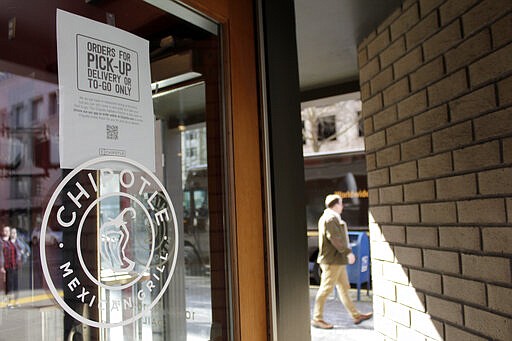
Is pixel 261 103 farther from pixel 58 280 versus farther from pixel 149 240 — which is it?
pixel 58 280

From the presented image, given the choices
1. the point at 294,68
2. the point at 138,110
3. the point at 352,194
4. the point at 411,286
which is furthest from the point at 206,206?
the point at 352,194

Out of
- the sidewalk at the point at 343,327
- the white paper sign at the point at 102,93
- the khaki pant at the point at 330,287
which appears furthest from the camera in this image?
the khaki pant at the point at 330,287

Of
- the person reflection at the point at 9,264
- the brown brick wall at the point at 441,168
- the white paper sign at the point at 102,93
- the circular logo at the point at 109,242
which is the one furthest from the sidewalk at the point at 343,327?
the person reflection at the point at 9,264

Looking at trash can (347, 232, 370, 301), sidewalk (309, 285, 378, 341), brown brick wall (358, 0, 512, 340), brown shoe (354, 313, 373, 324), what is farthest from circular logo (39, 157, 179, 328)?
trash can (347, 232, 370, 301)

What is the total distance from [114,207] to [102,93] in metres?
0.34

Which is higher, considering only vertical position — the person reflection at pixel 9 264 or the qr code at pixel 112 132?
the qr code at pixel 112 132

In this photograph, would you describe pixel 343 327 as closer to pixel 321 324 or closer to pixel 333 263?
pixel 321 324

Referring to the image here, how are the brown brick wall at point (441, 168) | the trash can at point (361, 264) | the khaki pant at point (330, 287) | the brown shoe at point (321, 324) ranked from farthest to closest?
the trash can at point (361, 264) < the khaki pant at point (330, 287) < the brown shoe at point (321, 324) < the brown brick wall at point (441, 168)

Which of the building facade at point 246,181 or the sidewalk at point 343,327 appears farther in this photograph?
the sidewalk at point 343,327

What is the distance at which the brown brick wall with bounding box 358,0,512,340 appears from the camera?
203 centimetres

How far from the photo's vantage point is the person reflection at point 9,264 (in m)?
1.16

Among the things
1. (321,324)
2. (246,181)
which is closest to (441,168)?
(246,181)

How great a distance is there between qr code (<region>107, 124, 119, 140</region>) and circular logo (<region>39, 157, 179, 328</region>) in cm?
6

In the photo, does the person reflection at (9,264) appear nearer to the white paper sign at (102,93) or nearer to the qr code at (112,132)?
the white paper sign at (102,93)
